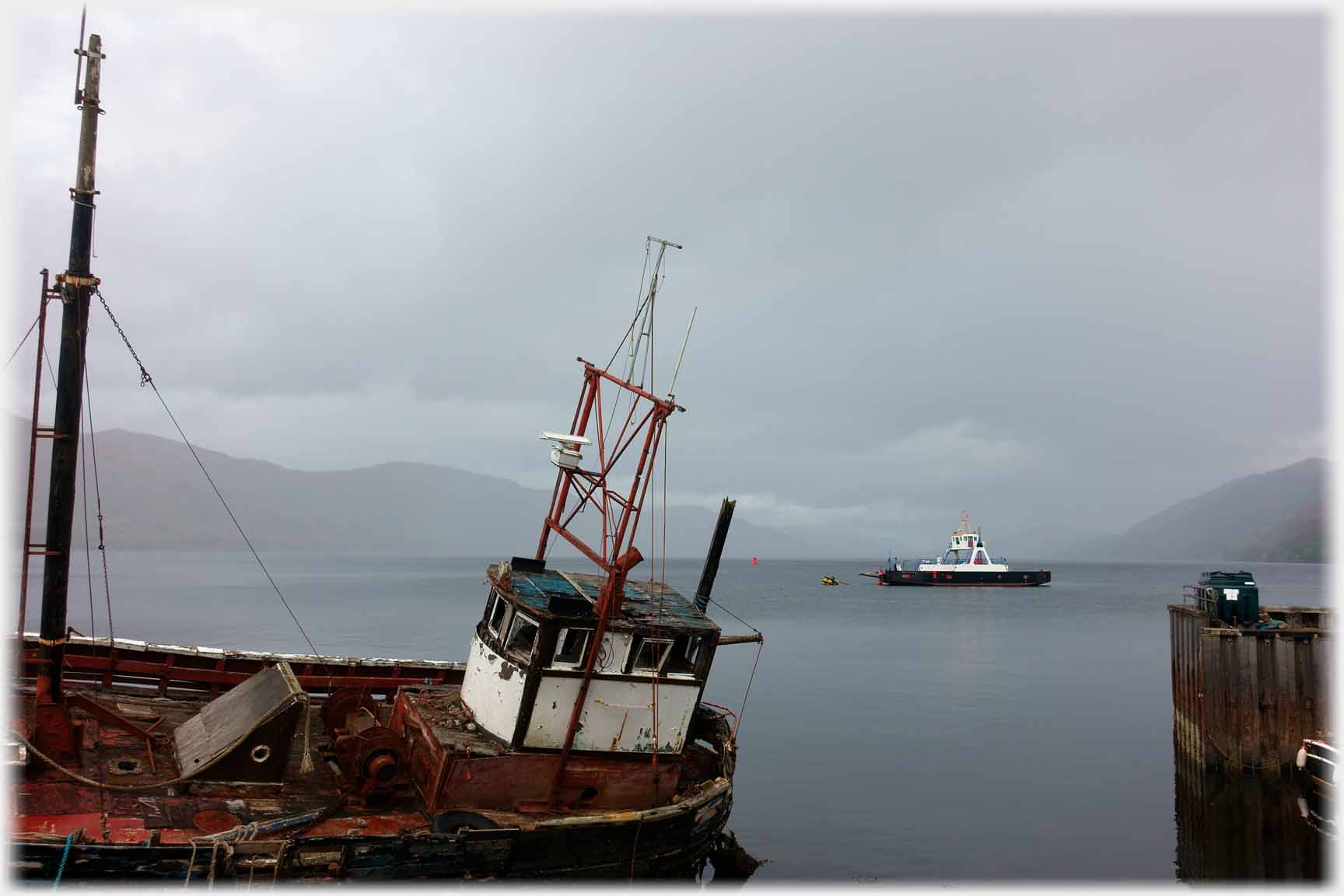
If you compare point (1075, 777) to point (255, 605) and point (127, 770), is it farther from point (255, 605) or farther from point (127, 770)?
point (255, 605)

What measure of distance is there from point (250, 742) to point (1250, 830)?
23783 millimetres

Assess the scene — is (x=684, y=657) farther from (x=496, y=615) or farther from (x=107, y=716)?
(x=107, y=716)

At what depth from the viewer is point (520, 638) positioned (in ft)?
54.9

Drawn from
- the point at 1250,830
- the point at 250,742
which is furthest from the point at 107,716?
the point at 1250,830

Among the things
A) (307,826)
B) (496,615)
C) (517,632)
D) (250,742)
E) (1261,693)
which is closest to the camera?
(307,826)

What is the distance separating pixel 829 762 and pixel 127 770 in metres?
21.5

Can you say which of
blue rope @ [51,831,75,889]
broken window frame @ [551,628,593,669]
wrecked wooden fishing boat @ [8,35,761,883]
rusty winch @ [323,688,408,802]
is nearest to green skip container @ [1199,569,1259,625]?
wrecked wooden fishing boat @ [8,35,761,883]

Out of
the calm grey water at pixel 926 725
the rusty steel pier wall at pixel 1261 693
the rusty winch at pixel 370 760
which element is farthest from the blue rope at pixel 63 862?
the rusty steel pier wall at pixel 1261 693

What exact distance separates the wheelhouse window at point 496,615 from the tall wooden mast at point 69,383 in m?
7.50

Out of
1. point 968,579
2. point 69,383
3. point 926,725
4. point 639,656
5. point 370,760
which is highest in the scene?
point 69,383

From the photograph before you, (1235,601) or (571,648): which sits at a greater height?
(1235,601)

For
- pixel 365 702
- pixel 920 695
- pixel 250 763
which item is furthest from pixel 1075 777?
pixel 250 763

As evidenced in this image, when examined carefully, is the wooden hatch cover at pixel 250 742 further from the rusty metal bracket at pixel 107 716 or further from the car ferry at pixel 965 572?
the car ferry at pixel 965 572

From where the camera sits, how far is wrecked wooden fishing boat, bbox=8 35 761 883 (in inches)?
529
